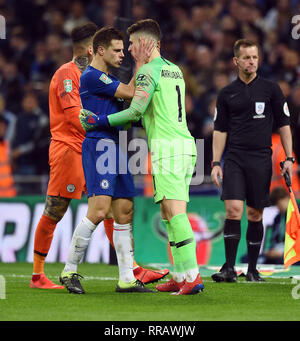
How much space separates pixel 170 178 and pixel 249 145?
1925 millimetres

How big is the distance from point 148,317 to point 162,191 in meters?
1.49

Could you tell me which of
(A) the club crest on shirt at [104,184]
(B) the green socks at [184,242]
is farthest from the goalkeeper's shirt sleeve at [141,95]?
(B) the green socks at [184,242]

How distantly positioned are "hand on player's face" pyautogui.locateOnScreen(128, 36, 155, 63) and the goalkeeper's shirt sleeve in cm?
Answer: 18

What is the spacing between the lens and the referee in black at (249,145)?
8.85 metres

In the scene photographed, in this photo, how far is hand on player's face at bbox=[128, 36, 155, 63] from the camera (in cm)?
736

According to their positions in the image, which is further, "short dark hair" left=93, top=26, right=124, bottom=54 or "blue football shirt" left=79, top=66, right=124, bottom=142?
"short dark hair" left=93, top=26, right=124, bottom=54

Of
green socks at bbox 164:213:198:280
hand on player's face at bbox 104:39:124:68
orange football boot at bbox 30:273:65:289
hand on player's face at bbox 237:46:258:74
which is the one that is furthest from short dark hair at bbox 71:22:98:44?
orange football boot at bbox 30:273:65:289

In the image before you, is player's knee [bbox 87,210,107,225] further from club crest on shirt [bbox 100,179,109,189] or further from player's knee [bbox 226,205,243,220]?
player's knee [bbox 226,205,243,220]

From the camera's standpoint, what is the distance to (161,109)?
23.9 feet

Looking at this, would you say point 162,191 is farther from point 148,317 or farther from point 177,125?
point 148,317

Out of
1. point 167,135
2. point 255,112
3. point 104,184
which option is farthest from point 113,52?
point 255,112

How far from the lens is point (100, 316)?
6.00m

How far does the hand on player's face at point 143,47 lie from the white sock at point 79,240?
148 cm

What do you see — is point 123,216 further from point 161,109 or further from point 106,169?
point 161,109
